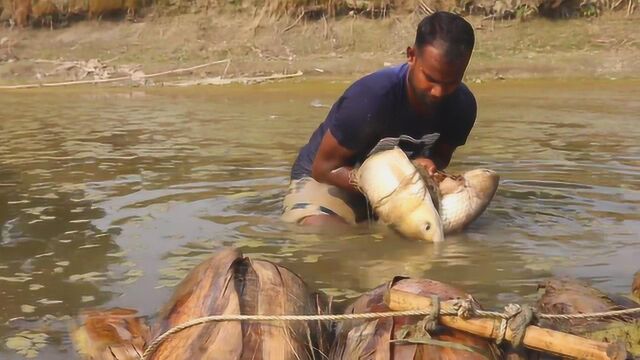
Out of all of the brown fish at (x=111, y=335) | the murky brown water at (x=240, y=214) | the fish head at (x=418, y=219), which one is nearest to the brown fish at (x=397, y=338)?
the brown fish at (x=111, y=335)

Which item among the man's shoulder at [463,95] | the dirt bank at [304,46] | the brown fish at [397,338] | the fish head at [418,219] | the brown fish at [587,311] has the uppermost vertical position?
the man's shoulder at [463,95]

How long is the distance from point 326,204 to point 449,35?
1.17 meters

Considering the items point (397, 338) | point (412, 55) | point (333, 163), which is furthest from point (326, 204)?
point (397, 338)

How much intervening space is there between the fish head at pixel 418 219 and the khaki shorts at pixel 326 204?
0.49 metres

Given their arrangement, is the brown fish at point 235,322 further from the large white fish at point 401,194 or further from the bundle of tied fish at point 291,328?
the large white fish at point 401,194

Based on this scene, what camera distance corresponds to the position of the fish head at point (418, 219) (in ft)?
13.7

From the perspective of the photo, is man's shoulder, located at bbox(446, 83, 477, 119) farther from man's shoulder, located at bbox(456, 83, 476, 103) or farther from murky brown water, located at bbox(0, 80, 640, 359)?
murky brown water, located at bbox(0, 80, 640, 359)

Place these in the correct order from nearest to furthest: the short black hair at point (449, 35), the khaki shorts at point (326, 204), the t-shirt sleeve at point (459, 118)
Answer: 1. the short black hair at point (449, 35)
2. the t-shirt sleeve at point (459, 118)
3. the khaki shorts at point (326, 204)

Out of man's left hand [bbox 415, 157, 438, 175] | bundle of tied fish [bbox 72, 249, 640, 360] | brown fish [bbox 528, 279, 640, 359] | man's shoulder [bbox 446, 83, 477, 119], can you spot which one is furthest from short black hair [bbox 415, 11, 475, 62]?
bundle of tied fish [bbox 72, 249, 640, 360]

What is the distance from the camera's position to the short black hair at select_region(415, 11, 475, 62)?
394cm

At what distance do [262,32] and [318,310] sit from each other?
11.9 m

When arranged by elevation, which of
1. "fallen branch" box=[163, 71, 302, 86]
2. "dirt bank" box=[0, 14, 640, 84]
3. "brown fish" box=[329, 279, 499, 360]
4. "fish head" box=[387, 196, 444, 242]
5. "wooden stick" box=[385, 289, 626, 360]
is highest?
"wooden stick" box=[385, 289, 626, 360]

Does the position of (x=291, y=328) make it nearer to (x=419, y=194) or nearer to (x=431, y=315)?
(x=431, y=315)

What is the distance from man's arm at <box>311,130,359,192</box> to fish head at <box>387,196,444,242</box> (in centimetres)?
35
